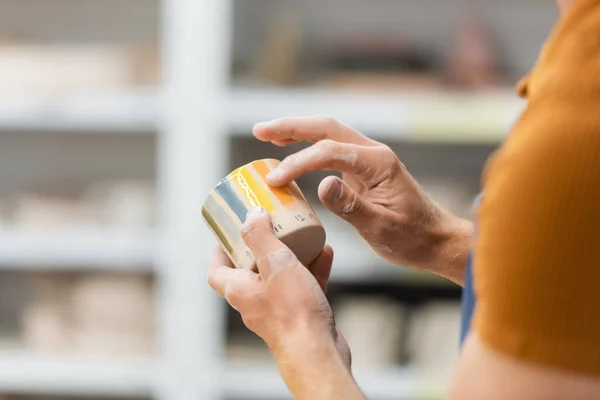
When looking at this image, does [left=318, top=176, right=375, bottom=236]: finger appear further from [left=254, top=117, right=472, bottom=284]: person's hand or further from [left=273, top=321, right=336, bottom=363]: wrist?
[left=273, top=321, right=336, bottom=363]: wrist

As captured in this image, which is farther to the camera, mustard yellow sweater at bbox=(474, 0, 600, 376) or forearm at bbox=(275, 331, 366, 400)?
forearm at bbox=(275, 331, 366, 400)

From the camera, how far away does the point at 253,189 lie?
820 mm

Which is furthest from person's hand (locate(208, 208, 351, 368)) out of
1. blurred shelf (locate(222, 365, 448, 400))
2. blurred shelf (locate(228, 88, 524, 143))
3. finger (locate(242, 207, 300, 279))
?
blurred shelf (locate(222, 365, 448, 400))

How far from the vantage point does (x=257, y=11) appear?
2.16 m

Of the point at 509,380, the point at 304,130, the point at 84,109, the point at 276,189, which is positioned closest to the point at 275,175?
the point at 276,189

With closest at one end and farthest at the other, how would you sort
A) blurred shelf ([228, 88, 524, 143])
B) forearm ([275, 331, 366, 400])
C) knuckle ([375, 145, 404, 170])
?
forearm ([275, 331, 366, 400]) → knuckle ([375, 145, 404, 170]) → blurred shelf ([228, 88, 524, 143])

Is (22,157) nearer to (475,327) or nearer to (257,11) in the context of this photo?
(257,11)

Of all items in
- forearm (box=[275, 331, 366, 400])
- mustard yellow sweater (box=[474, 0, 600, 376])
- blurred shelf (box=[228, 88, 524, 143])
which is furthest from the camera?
blurred shelf (box=[228, 88, 524, 143])

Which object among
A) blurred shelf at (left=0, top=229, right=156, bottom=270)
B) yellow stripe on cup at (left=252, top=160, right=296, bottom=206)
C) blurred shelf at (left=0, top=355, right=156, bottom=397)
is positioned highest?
yellow stripe on cup at (left=252, top=160, right=296, bottom=206)

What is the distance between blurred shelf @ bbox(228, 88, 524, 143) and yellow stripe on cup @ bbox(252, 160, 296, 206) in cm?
97

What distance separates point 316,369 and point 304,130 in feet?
1.04

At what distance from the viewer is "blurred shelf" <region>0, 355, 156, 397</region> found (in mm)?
1938

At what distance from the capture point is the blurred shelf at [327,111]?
1.81 m

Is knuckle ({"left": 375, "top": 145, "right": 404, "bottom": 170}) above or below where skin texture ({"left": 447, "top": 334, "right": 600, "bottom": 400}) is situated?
above
